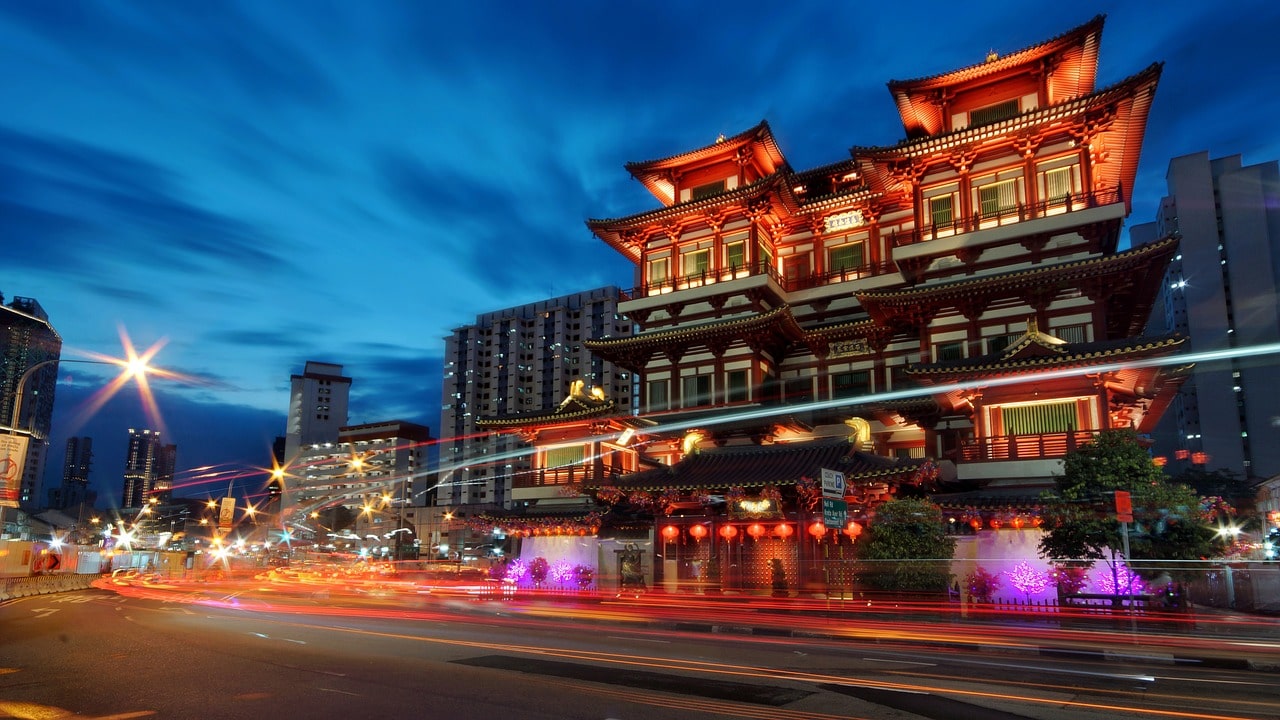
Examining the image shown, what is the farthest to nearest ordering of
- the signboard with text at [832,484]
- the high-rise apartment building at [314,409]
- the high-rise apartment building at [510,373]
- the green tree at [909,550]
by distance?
the high-rise apartment building at [314,409], the high-rise apartment building at [510,373], the green tree at [909,550], the signboard with text at [832,484]

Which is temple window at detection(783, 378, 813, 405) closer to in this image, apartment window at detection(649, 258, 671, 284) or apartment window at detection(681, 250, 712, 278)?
apartment window at detection(681, 250, 712, 278)

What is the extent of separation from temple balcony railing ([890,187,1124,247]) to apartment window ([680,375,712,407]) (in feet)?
39.0

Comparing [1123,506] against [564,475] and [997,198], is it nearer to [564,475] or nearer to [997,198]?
[997,198]

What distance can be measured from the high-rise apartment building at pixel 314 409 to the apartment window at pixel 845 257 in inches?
5777

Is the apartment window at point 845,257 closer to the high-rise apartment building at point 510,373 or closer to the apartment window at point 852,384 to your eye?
the apartment window at point 852,384

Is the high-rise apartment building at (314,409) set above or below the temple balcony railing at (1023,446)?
above

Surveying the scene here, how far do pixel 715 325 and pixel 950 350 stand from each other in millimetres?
10964

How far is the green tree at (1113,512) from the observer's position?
2208cm

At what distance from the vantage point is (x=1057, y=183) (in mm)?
34531

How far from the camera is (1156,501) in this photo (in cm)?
2242

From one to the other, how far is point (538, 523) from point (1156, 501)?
23546 mm

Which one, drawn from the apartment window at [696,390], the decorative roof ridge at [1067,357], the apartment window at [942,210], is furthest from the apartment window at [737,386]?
the apartment window at [942,210]

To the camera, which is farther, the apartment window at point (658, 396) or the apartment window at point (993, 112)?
the apartment window at point (658, 396)

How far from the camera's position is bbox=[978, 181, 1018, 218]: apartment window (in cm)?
3528
